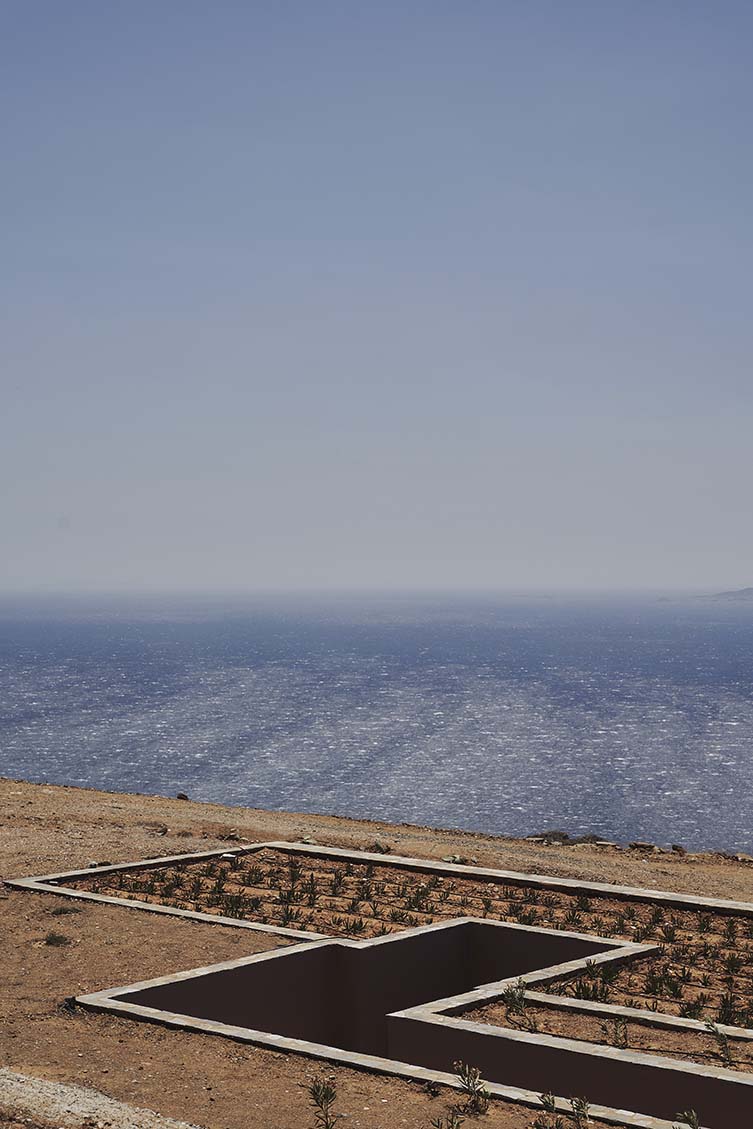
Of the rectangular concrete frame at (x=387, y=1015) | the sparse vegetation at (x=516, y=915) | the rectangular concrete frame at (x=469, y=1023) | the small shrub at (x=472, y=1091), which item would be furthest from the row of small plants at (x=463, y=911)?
the small shrub at (x=472, y=1091)

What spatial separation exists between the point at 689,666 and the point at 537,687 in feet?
152

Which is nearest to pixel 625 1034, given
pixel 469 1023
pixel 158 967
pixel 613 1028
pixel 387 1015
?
pixel 613 1028

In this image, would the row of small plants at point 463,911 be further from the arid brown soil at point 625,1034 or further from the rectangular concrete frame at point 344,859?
the arid brown soil at point 625,1034

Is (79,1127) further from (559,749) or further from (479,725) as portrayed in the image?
(479,725)

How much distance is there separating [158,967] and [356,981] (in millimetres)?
1863

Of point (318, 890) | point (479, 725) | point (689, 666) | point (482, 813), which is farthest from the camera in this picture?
point (689, 666)

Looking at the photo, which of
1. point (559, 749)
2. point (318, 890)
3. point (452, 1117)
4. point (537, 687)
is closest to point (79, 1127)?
point (452, 1117)

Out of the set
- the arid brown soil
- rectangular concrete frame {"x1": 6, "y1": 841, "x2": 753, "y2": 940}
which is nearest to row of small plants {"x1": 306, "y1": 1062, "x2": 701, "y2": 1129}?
the arid brown soil

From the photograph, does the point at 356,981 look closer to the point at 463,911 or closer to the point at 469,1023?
the point at 463,911

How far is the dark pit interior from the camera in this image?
11.1 m

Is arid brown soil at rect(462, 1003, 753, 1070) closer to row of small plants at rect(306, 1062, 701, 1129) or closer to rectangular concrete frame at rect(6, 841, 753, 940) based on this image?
row of small plants at rect(306, 1062, 701, 1129)

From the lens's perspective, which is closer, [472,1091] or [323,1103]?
[323,1103]

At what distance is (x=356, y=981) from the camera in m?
12.0

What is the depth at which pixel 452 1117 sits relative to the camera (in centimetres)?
797
